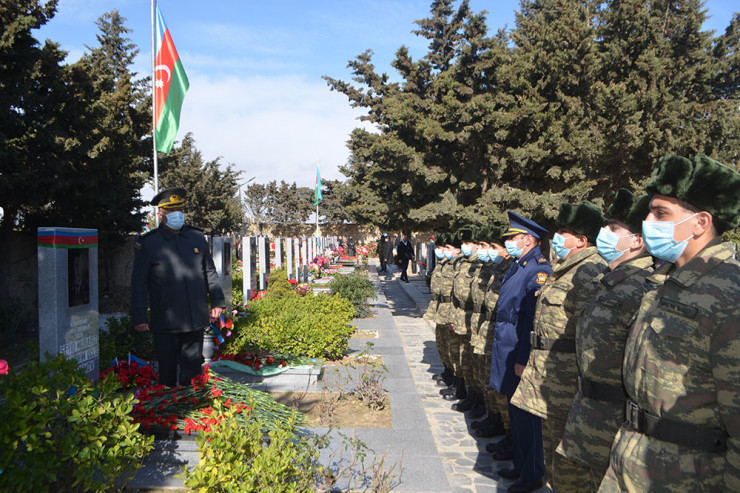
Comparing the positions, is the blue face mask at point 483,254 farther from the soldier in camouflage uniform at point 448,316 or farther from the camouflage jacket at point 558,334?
the camouflage jacket at point 558,334

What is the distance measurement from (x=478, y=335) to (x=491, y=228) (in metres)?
1.44

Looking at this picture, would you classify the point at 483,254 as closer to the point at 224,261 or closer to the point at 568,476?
the point at 568,476

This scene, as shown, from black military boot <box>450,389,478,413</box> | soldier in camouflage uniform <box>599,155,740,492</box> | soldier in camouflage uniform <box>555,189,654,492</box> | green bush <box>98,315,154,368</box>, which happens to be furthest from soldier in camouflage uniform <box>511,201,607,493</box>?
green bush <box>98,315,154,368</box>

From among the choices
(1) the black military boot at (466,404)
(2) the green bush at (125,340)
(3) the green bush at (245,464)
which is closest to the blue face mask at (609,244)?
(3) the green bush at (245,464)

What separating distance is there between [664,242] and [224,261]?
24.4 feet

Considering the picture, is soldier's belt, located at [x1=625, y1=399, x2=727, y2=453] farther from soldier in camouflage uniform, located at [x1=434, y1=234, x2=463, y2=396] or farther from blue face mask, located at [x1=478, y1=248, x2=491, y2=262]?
soldier in camouflage uniform, located at [x1=434, y1=234, x2=463, y2=396]

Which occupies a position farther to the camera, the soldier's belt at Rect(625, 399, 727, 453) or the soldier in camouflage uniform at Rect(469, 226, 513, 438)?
the soldier in camouflage uniform at Rect(469, 226, 513, 438)

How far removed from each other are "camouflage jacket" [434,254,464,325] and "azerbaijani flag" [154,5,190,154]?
6.21 metres

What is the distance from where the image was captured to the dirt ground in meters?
5.57

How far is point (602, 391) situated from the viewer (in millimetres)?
2732

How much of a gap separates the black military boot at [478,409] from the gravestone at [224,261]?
13.2ft

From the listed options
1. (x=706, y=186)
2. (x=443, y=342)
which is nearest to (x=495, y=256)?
(x=443, y=342)

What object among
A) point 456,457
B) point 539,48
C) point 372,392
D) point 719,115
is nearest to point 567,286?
point 456,457

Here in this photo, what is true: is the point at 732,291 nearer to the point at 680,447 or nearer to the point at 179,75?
the point at 680,447
